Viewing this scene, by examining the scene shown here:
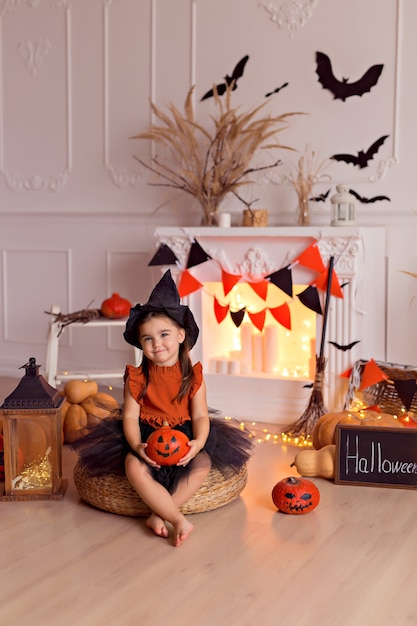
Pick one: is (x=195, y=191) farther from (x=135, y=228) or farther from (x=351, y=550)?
(x=351, y=550)

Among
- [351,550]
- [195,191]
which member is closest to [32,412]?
[351,550]

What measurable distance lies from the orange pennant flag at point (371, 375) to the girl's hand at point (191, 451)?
1.26 m

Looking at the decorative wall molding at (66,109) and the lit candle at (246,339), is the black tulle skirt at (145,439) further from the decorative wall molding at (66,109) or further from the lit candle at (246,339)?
the decorative wall molding at (66,109)

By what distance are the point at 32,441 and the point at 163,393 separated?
499mm

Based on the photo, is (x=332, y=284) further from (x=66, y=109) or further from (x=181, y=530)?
(x=66, y=109)

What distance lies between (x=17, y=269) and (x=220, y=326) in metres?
1.64

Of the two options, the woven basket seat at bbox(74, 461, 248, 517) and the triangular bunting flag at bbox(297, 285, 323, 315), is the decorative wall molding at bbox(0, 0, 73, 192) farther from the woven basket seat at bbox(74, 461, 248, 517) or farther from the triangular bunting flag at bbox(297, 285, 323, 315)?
the woven basket seat at bbox(74, 461, 248, 517)

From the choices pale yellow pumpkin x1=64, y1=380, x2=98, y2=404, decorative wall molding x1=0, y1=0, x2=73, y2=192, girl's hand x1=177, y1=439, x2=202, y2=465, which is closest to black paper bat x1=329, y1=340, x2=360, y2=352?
pale yellow pumpkin x1=64, y1=380, x2=98, y2=404

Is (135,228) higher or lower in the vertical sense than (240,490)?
higher

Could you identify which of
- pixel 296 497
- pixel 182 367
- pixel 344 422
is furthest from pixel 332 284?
pixel 296 497

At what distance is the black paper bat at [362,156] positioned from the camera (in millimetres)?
4113

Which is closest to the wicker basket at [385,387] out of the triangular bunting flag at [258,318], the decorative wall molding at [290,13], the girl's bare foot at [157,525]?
the triangular bunting flag at [258,318]

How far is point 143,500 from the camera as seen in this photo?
270 centimetres

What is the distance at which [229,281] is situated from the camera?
4.09 m
